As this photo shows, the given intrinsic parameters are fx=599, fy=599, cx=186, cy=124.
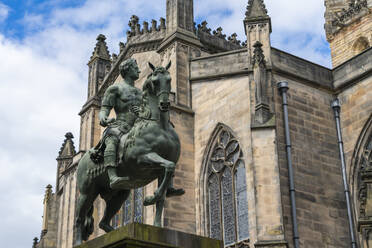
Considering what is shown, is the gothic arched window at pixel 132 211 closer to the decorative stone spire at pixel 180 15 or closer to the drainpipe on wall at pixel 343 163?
the decorative stone spire at pixel 180 15

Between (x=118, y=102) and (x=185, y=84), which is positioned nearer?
(x=118, y=102)

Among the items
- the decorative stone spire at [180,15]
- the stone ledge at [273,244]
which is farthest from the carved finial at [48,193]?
the stone ledge at [273,244]

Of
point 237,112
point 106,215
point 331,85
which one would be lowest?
point 106,215

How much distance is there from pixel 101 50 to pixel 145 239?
19.0 metres

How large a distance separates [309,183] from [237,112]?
A: 2759 mm

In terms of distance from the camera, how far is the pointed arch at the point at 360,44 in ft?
104

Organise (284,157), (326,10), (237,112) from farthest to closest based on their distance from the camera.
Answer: (326,10) < (237,112) < (284,157)

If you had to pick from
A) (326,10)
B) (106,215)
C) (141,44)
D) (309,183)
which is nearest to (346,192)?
(309,183)

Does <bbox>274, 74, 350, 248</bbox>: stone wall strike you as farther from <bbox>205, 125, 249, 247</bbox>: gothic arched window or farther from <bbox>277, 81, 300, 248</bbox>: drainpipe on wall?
<bbox>205, 125, 249, 247</bbox>: gothic arched window

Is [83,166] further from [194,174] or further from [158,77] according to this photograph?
[194,174]

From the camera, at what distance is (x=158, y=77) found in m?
6.44

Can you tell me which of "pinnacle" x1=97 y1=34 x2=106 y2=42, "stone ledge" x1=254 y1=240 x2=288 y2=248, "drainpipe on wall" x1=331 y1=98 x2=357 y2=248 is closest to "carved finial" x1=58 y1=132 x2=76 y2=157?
"pinnacle" x1=97 y1=34 x2=106 y2=42

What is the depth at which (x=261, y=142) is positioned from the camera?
15.0 meters

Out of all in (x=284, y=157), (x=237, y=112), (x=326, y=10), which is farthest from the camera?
(x=326, y=10)
